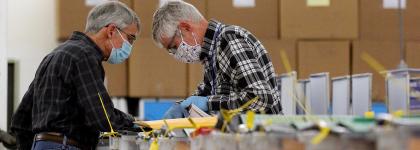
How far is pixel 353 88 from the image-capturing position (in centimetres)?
521

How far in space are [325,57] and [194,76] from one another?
1035 millimetres

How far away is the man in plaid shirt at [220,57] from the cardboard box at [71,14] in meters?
3.13

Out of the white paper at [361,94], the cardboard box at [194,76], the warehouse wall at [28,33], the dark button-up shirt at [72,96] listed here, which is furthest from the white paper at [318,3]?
the dark button-up shirt at [72,96]

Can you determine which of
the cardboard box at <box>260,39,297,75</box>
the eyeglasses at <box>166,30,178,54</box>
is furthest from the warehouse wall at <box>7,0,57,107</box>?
the eyeglasses at <box>166,30,178,54</box>

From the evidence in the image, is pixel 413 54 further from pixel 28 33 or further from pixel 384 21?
pixel 28 33

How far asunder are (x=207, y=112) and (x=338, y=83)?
6.03 ft

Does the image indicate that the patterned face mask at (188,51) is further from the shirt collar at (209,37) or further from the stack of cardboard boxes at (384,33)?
the stack of cardboard boxes at (384,33)

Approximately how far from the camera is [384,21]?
7027mm

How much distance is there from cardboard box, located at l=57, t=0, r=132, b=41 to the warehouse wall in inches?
19.8

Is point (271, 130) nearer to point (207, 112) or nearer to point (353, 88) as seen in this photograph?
point (207, 112)

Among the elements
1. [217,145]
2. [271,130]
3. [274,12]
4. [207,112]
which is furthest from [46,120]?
[274,12]

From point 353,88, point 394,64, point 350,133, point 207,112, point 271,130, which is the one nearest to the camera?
point 350,133

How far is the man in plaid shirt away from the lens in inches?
140

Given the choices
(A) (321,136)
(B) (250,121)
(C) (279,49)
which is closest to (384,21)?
(C) (279,49)
